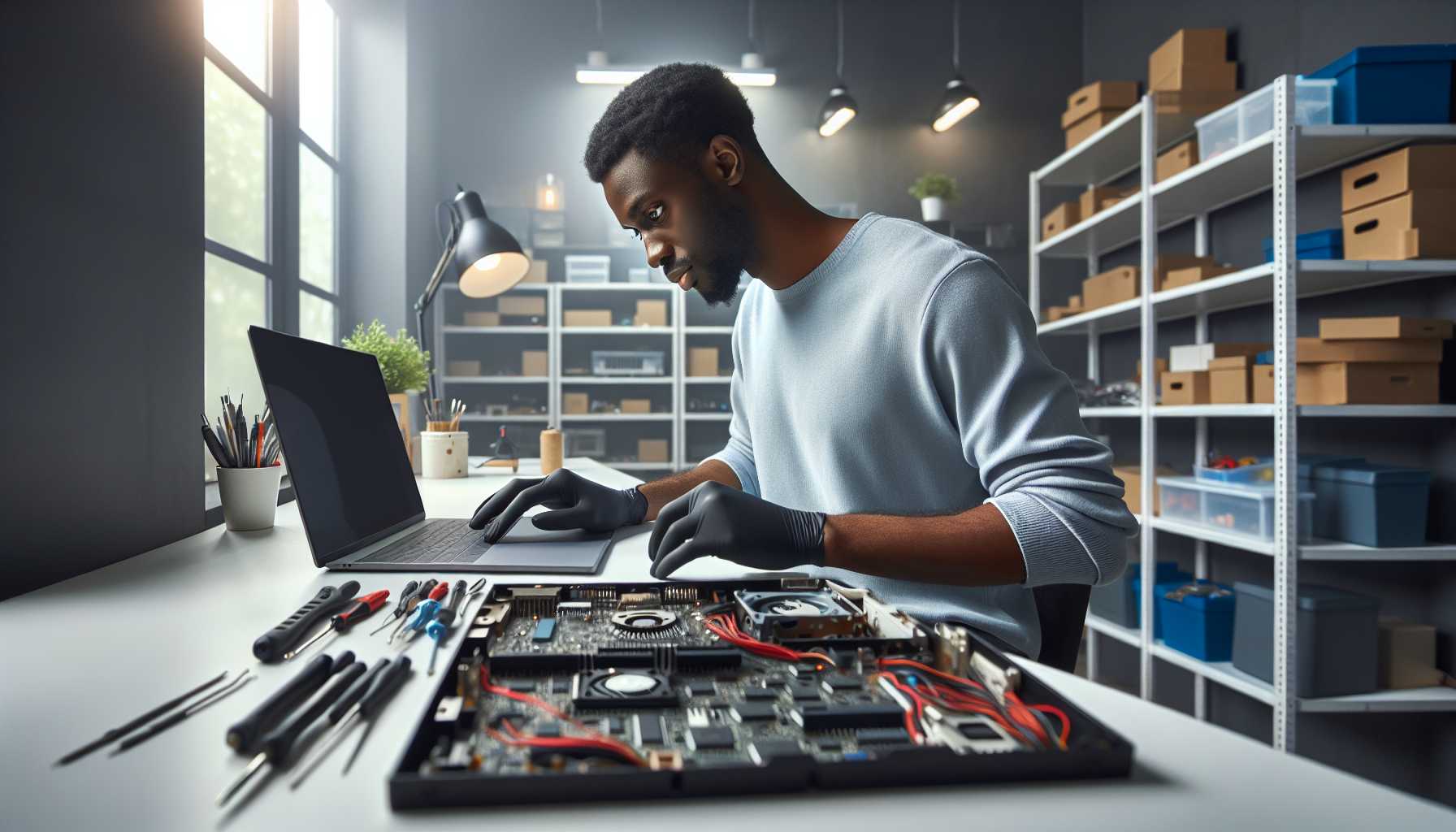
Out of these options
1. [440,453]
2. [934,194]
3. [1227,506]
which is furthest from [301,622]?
[934,194]

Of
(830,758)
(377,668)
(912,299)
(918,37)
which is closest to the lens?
(830,758)

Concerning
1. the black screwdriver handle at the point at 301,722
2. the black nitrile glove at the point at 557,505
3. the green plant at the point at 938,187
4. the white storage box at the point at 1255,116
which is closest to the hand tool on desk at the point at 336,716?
the black screwdriver handle at the point at 301,722

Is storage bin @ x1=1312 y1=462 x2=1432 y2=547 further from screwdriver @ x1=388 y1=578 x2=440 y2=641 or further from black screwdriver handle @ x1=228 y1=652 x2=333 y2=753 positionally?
black screwdriver handle @ x1=228 y1=652 x2=333 y2=753

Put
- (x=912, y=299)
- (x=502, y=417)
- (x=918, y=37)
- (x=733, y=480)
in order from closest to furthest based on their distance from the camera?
(x=912, y=299) < (x=733, y=480) < (x=502, y=417) < (x=918, y=37)

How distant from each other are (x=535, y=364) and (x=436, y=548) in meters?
3.22

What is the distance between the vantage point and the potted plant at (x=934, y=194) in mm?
4234

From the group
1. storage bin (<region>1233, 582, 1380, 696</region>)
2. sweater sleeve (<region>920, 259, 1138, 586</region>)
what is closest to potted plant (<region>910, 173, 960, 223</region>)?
storage bin (<region>1233, 582, 1380, 696</region>)

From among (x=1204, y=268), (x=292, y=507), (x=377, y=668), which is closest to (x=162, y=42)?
(x=292, y=507)

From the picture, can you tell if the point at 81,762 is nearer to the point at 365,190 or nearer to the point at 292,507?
the point at 292,507

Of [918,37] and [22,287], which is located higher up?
[918,37]

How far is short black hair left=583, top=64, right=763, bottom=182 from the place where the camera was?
105 cm

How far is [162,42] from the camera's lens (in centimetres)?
Result: 105

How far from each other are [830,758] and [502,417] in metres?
3.90

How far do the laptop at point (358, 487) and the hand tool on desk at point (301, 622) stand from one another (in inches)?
6.2
